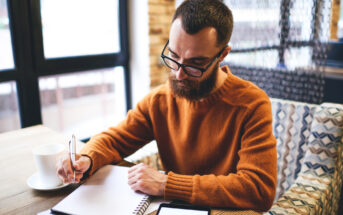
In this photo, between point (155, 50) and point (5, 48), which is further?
point (155, 50)

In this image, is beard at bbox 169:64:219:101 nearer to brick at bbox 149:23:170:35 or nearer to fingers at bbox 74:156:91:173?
fingers at bbox 74:156:91:173

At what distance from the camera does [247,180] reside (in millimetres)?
877

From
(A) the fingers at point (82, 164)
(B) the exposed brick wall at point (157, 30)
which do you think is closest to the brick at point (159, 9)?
(B) the exposed brick wall at point (157, 30)

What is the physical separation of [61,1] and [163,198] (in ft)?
5.18

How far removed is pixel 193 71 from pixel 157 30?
4.20 ft

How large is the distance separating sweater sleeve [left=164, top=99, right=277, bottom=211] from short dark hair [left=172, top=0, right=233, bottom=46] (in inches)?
11.4

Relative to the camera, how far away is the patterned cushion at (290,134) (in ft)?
4.73

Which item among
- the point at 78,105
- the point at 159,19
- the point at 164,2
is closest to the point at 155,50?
the point at 159,19

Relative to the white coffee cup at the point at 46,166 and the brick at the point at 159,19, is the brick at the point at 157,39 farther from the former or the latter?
the white coffee cup at the point at 46,166

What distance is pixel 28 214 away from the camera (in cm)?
79

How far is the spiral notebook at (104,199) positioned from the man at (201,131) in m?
0.03

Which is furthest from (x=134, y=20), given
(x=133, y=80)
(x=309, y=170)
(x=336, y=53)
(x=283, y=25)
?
(x=336, y=53)

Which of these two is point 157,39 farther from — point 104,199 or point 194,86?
point 104,199

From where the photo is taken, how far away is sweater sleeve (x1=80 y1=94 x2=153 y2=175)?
104cm
